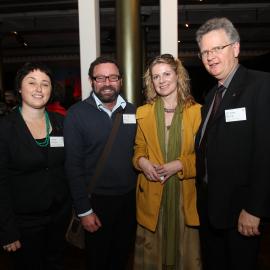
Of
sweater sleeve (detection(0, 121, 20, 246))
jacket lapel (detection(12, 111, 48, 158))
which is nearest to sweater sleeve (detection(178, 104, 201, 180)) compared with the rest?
jacket lapel (detection(12, 111, 48, 158))

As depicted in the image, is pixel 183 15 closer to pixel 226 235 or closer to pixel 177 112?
pixel 177 112

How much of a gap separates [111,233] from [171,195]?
55 cm

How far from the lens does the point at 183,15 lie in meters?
8.19

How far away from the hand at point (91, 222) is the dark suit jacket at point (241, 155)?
31.5 inches

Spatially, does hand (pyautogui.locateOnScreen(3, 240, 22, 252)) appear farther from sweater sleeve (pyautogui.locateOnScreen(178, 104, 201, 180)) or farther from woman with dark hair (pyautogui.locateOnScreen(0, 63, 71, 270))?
sweater sleeve (pyautogui.locateOnScreen(178, 104, 201, 180))

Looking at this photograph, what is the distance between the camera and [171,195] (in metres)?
2.09

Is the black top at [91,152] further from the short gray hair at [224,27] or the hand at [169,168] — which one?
the short gray hair at [224,27]

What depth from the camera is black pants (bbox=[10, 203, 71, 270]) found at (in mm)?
1911

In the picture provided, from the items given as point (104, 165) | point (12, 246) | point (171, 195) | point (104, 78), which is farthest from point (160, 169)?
point (12, 246)

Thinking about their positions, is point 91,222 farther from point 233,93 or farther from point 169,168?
point 233,93

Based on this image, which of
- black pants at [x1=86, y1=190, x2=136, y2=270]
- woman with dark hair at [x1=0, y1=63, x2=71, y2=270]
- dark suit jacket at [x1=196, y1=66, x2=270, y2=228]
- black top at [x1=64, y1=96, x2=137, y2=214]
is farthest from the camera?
black pants at [x1=86, y1=190, x2=136, y2=270]

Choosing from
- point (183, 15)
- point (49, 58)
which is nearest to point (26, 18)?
point (183, 15)

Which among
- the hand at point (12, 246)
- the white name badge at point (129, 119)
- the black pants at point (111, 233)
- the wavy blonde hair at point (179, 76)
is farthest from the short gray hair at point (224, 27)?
the hand at point (12, 246)

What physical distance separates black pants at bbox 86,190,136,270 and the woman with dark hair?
0.93 ft
